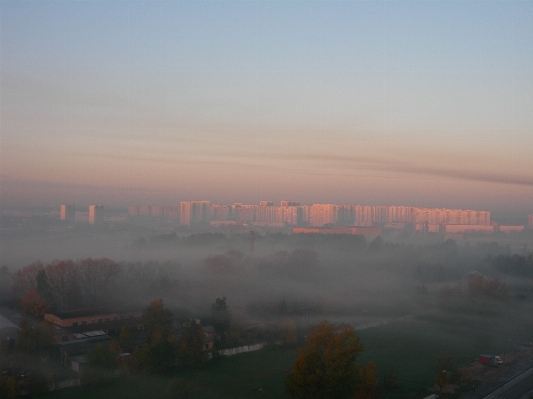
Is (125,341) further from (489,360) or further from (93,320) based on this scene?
(489,360)

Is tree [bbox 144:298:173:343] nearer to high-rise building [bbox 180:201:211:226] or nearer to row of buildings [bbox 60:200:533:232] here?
row of buildings [bbox 60:200:533:232]

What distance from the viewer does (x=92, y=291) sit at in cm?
1479

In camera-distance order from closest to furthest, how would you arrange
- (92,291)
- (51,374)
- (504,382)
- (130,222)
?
(51,374), (504,382), (92,291), (130,222)

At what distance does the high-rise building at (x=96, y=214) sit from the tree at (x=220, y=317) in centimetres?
1271

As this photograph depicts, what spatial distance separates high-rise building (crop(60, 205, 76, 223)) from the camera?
66.9 feet

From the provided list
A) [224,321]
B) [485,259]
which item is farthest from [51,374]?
[485,259]

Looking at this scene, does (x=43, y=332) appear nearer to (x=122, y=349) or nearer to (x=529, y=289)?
(x=122, y=349)

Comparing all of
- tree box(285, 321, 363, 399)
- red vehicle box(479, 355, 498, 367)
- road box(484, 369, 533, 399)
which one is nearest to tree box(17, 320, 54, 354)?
tree box(285, 321, 363, 399)

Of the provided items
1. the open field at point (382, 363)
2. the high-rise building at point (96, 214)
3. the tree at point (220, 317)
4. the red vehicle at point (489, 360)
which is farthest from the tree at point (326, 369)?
the high-rise building at point (96, 214)

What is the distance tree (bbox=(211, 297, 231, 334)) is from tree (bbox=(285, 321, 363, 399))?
417 cm

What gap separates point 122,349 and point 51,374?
5.72ft

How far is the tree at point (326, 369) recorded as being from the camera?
6.44 metres

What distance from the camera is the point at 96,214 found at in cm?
2245

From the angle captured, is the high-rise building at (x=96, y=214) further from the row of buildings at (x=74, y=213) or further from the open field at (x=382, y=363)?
the open field at (x=382, y=363)
